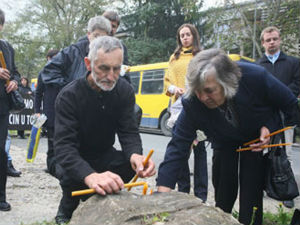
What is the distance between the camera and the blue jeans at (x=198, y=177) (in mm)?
3418

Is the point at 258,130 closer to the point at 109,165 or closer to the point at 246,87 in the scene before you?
the point at 246,87

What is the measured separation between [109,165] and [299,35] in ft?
42.9

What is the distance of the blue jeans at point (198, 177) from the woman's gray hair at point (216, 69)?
5.11 ft

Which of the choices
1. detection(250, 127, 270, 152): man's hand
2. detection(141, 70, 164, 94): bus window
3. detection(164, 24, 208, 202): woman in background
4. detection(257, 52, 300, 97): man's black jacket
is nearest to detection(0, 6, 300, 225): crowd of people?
detection(250, 127, 270, 152): man's hand

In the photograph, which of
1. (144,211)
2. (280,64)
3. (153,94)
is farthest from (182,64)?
(153,94)

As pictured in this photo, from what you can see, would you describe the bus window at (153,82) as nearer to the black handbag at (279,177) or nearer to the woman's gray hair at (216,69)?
the black handbag at (279,177)

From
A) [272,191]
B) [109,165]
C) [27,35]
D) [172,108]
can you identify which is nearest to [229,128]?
[272,191]

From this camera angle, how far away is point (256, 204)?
2.42m

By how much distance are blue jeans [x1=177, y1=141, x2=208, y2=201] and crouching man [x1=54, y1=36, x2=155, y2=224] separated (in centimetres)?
106

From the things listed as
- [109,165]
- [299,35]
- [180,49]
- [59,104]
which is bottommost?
Result: [109,165]

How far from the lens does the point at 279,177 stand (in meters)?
2.27

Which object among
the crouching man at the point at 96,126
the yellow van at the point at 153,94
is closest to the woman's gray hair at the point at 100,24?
the crouching man at the point at 96,126

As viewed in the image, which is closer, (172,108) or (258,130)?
(258,130)

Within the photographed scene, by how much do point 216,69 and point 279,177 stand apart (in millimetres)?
904
